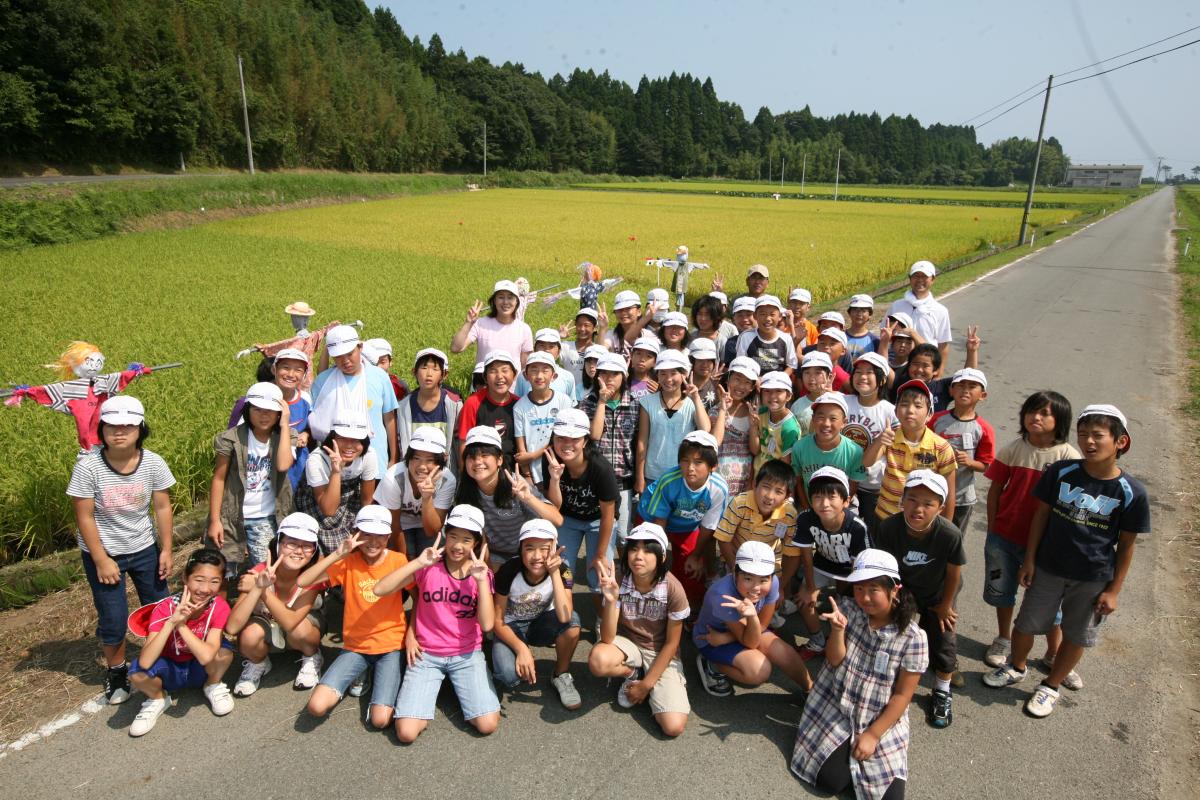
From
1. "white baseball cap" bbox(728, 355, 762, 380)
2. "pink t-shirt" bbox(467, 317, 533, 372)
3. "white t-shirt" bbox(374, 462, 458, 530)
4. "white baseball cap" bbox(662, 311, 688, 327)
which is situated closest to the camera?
"white t-shirt" bbox(374, 462, 458, 530)

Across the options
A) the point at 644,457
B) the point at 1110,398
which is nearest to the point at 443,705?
the point at 644,457

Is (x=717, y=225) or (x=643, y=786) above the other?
(x=717, y=225)

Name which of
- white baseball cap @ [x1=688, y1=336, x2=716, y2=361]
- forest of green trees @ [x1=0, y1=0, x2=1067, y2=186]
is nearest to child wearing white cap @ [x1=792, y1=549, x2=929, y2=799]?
white baseball cap @ [x1=688, y1=336, x2=716, y2=361]

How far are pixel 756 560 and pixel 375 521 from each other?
2.09 meters

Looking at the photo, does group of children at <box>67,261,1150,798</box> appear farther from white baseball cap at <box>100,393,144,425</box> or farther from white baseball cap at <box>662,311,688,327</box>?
white baseball cap at <box>662,311,688,327</box>

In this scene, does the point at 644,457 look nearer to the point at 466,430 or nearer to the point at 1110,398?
the point at 466,430

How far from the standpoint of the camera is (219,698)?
386 centimetres

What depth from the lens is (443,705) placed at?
3967 millimetres

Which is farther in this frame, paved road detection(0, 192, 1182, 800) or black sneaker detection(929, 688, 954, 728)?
black sneaker detection(929, 688, 954, 728)

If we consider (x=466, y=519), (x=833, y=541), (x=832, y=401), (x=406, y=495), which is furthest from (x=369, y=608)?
(x=832, y=401)

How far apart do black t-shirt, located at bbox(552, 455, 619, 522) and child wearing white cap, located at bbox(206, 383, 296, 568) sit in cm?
177

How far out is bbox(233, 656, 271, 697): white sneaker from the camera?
13.1ft

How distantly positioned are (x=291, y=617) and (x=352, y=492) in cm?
88

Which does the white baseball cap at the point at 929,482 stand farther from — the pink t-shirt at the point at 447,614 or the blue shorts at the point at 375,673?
the blue shorts at the point at 375,673
